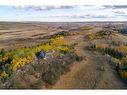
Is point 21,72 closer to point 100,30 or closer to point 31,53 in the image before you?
point 31,53

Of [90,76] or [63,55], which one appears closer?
[90,76]

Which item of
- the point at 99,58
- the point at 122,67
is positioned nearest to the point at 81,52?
the point at 99,58

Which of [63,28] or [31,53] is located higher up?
[63,28]

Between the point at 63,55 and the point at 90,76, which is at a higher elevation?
the point at 63,55
